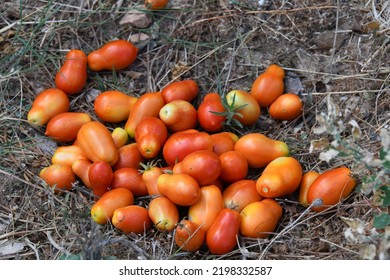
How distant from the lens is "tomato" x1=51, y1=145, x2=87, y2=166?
2.89m

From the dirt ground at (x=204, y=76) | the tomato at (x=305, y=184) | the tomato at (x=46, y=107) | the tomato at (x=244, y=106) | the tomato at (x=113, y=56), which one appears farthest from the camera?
the tomato at (x=113, y=56)

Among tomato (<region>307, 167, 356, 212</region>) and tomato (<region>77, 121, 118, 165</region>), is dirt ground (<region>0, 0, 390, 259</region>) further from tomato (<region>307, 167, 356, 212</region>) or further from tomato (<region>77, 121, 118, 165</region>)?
tomato (<region>77, 121, 118, 165</region>)

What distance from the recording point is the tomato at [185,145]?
2748mm

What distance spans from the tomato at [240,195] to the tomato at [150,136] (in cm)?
36

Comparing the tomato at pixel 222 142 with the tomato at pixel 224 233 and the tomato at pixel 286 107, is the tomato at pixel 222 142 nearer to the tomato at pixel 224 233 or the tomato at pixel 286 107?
the tomato at pixel 286 107

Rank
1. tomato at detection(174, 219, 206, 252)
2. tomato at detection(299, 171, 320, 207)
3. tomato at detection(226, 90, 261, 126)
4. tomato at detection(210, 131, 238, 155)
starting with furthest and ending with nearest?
1. tomato at detection(226, 90, 261, 126)
2. tomato at detection(210, 131, 238, 155)
3. tomato at detection(299, 171, 320, 207)
4. tomato at detection(174, 219, 206, 252)

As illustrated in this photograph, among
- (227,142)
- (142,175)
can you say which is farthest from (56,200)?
(227,142)

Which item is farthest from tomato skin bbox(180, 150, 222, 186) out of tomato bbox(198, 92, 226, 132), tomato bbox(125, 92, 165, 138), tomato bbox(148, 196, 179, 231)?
tomato bbox(125, 92, 165, 138)

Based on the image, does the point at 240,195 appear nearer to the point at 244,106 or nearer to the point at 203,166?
the point at 203,166

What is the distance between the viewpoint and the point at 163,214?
2.60 metres

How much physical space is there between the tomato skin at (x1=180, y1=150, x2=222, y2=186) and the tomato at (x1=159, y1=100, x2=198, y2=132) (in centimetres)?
29

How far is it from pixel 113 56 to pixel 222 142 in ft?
2.42

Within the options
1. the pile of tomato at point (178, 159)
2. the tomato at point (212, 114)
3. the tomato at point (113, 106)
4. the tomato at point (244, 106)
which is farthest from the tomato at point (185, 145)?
the tomato at point (113, 106)

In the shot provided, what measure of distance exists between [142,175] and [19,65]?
964 millimetres
